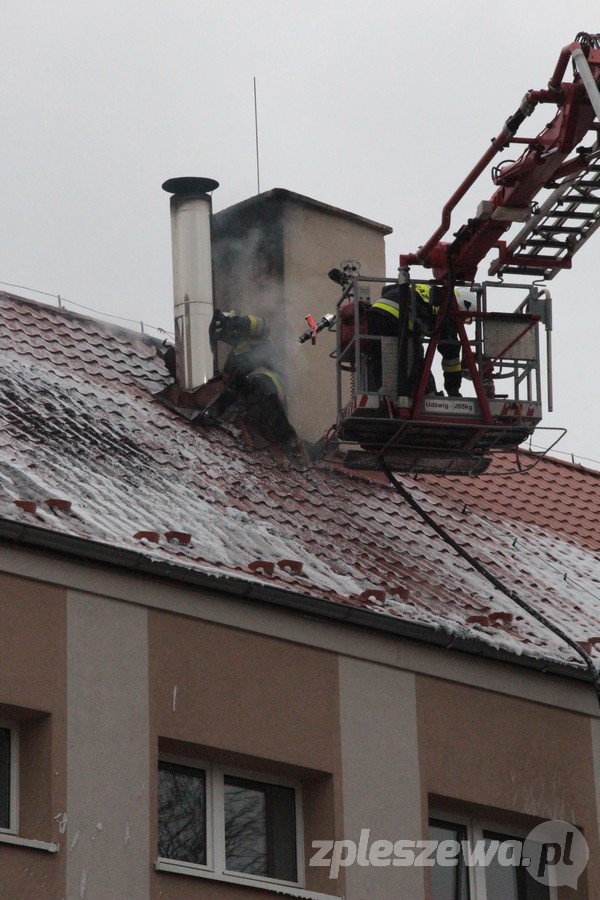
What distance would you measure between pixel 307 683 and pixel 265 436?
14.9 ft

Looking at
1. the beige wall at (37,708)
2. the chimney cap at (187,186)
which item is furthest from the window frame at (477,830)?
the chimney cap at (187,186)

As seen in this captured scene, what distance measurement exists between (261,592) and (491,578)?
3547 mm

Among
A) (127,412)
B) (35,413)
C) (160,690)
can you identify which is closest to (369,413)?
(127,412)

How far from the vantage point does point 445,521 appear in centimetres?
1627

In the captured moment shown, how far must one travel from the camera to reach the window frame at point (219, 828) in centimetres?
1102

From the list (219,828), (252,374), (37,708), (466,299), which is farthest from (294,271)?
(37,708)

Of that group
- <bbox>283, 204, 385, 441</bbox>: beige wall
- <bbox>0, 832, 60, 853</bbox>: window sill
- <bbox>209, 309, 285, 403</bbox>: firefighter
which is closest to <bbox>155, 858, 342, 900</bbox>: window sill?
<bbox>0, 832, 60, 853</bbox>: window sill

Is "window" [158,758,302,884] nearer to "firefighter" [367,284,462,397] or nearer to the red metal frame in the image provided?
"firefighter" [367,284,462,397]

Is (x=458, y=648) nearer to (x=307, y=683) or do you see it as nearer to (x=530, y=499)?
(x=307, y=683)

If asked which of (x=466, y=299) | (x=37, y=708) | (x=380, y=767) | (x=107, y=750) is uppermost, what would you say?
(x=466, y=299)

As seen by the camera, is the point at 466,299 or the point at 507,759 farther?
the point at 466,299

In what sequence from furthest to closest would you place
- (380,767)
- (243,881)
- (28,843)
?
1. (380,767)
2. (243,881)
3. (28,843)

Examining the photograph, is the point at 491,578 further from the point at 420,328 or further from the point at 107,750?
the point at 107,750

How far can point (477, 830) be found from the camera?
12.8 m
